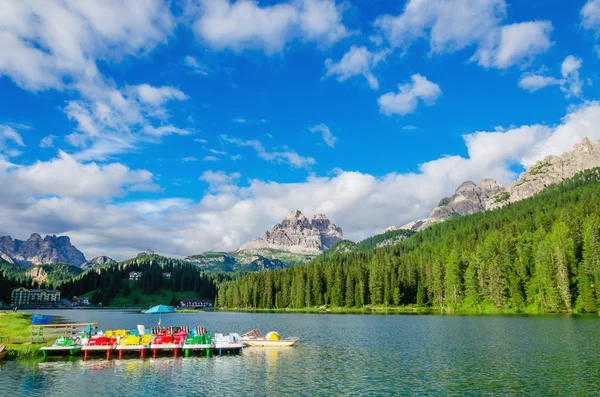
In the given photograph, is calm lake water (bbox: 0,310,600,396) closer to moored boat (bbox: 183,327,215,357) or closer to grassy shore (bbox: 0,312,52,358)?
moored boat (bbox: 183,327,215,357)

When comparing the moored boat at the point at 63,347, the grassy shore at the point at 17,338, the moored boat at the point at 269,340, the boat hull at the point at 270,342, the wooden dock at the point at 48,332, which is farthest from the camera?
the moored boat at the point at 269,340

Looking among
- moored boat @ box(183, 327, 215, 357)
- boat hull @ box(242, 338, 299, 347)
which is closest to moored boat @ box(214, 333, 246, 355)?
moored boat @ box(183, 327, 215, 357)

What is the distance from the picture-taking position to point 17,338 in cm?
6344

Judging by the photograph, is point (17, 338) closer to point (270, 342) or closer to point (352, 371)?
point (270, 342)

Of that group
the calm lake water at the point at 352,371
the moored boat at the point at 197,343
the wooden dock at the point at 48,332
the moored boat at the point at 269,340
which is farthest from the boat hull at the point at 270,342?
the wooden dock at the point at 48,332

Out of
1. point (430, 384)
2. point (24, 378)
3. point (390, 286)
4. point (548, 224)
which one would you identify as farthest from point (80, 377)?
point (548, 224)

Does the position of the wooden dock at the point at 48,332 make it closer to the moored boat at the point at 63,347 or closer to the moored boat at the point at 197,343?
the moored boat at the point at 63,347

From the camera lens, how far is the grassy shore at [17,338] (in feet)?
185

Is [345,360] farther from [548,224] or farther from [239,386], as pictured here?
[548,224]

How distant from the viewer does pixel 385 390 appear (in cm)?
3700

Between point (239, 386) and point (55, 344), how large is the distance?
32.9 meters

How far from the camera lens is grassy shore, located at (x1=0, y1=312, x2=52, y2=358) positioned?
56250mm

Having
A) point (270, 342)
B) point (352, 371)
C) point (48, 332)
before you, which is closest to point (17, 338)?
point (48, 332)

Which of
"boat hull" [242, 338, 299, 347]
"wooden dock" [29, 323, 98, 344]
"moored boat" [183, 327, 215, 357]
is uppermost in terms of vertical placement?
"wooden dock" [29, 323, 98, 344]
